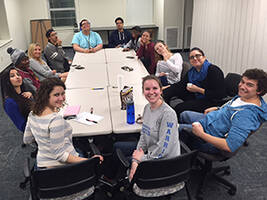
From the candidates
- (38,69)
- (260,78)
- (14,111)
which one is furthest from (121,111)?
(38,69)

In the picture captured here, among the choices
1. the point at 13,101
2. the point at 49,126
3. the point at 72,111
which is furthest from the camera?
the point at 72,111

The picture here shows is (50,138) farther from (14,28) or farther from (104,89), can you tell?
(14,28)

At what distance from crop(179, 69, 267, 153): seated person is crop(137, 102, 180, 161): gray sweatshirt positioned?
381mm

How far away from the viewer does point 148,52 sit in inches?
168

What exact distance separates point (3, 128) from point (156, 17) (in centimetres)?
611

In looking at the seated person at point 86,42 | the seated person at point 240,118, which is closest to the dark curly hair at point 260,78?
the seated person at point 240,118

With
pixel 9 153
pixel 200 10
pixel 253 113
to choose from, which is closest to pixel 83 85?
pixel 9 153

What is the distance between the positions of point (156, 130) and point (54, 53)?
10.1ft

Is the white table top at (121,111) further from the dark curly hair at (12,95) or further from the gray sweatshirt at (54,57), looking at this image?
the gray sweatshirt at (54,57)

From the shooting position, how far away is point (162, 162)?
1556 mm

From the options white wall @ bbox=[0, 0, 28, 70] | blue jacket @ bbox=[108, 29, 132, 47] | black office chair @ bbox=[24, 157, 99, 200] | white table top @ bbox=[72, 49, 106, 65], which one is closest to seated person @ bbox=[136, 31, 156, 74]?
white table top @ bbox=[72, 49, 106, 65]

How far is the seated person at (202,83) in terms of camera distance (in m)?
2.69

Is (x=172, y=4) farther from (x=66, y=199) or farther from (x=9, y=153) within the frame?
(x=66, y=199)

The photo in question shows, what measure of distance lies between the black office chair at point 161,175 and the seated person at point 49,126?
0.49m
